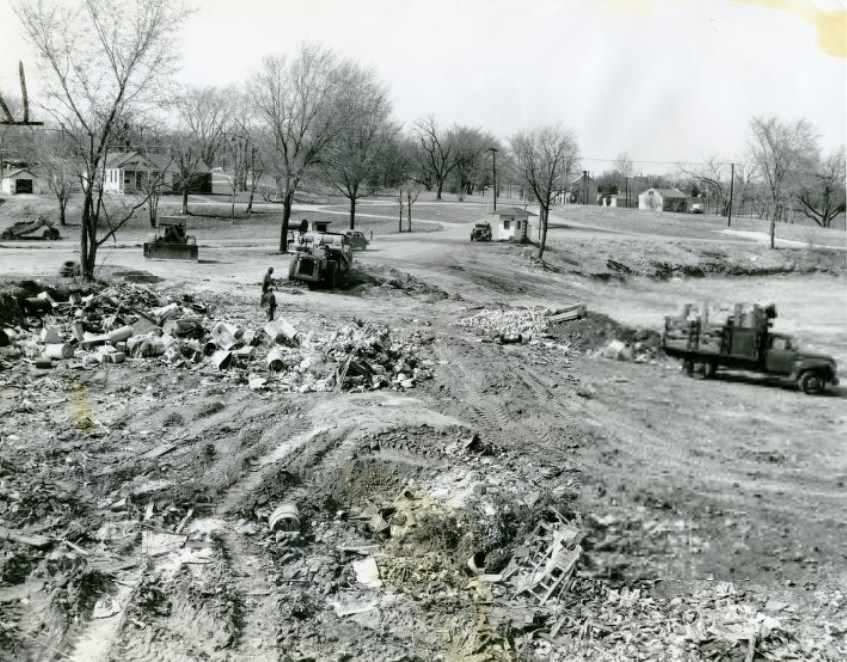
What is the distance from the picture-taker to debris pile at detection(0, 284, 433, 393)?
8.20m

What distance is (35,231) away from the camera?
14227mm

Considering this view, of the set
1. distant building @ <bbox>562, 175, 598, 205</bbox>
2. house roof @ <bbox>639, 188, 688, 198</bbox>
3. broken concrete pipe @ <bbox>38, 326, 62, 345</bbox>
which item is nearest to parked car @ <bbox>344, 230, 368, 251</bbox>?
distant building @ <bbox>562, 175, 598, 205</bbox>

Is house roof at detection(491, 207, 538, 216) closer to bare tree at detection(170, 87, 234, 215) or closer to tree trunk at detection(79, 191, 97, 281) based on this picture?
bare tree at detection(170, 87, 234, 215)

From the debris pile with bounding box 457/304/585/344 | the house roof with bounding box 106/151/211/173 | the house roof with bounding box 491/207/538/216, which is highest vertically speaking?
the house roof with bounding box 106/151/211/173

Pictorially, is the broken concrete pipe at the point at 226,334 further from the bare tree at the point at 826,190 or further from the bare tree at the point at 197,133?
the bare tree at the point at 826,190

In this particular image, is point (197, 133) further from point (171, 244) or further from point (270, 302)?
point (171, 244)

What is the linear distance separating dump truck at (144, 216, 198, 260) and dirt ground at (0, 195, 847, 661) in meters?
2.05

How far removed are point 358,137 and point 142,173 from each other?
311 centimetres

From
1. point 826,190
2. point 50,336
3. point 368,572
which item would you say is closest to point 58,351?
point 50,336

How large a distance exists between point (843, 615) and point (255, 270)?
7.14 meters

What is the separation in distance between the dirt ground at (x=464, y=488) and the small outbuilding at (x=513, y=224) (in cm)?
70

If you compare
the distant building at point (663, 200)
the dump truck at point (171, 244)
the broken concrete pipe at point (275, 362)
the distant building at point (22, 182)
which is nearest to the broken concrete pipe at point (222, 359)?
the broken concrete pipe at point (275, 362)

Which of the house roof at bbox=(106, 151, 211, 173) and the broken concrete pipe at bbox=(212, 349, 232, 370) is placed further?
the house roof at bbox=(106, 151, 211, 173)

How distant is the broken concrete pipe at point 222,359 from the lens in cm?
842
